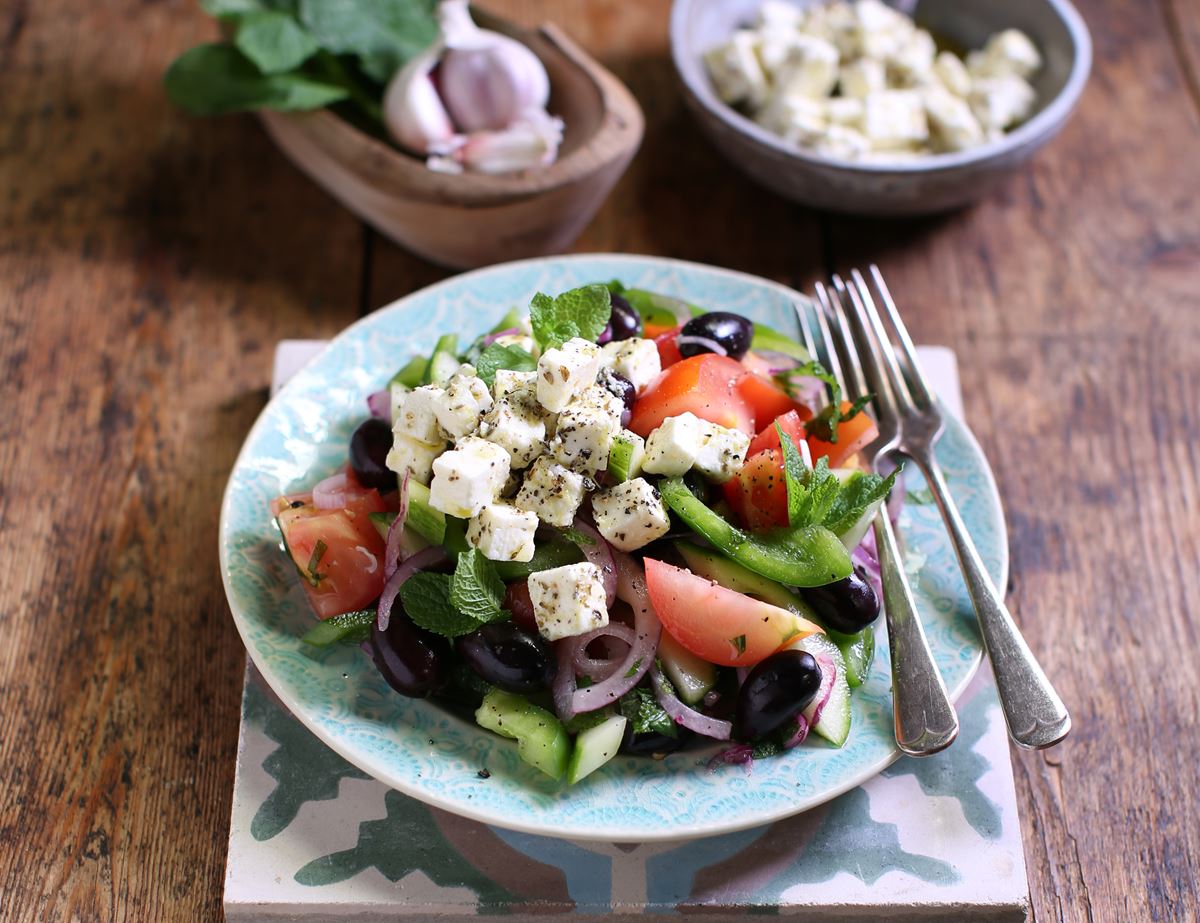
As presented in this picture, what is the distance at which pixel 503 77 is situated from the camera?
2951 mm

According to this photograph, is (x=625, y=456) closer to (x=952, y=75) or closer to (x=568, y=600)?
(x=568, y=600)

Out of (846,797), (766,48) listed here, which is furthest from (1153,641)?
(766,48)

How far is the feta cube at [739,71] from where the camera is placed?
3109mm

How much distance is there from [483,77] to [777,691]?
1.81 meters

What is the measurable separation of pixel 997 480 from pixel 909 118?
0.97m

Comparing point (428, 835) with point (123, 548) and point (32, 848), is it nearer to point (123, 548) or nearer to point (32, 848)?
point (32, 848)

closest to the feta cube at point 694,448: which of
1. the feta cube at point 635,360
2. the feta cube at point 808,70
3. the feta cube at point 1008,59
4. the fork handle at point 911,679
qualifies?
the feta cube at point 635,360

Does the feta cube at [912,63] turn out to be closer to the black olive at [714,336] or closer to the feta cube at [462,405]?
the black olive at [714,336]

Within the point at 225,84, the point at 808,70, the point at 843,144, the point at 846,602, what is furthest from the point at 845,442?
the point at 225,84

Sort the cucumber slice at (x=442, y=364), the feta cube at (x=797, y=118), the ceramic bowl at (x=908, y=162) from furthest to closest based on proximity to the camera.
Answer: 1. the feta cube at (x=797, y=118)
2. the ceramic bowl at (x=908, y=162)
3. the cucumber slice at (x=442, y=364)

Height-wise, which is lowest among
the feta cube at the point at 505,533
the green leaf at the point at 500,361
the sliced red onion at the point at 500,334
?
the sliced red onion at the point at 500,334

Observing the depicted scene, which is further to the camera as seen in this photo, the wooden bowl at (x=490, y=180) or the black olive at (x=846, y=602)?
the wooden bowl at (x=490, y=180)

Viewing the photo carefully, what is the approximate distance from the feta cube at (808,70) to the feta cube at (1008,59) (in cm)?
44

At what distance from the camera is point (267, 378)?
9.23 ft
